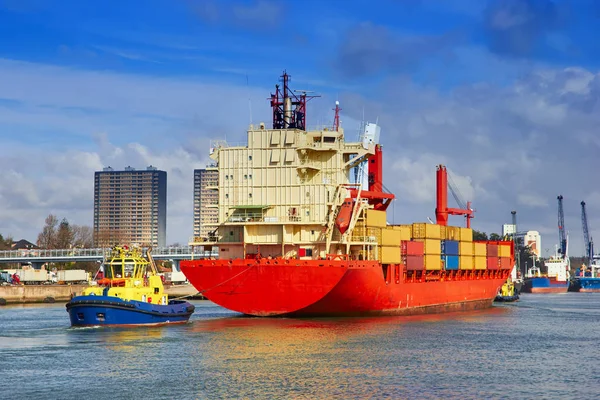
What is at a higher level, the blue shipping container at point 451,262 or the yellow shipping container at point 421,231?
the yellow shipping container at point 421,231

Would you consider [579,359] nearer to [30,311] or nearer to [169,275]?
[30,311]

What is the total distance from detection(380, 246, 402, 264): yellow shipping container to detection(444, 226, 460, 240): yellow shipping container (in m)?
13.6

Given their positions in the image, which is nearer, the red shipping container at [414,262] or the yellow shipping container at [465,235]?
the red shipping container at [414,262]

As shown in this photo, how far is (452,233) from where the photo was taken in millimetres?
83438

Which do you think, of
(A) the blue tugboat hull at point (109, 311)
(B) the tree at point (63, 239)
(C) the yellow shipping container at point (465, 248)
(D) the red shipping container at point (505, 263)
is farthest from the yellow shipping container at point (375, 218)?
(B) the tree at point (63, 239)

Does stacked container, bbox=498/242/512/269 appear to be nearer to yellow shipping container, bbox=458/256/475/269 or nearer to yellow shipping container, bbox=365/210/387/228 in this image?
yellow shipping container, bbox=458/256/475/269

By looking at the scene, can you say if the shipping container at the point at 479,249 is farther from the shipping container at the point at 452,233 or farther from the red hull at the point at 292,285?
the red hull at the point at 292,285

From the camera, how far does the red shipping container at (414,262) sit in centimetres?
7200

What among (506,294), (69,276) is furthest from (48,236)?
(506,294)

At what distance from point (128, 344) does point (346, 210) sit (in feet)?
69.3

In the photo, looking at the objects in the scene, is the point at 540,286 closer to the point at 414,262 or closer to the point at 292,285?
the point at 414,262

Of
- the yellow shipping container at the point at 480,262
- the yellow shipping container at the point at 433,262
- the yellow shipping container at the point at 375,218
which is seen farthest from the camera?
the yellow shipping container at the point at 480,262

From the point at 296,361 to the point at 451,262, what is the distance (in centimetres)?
4099

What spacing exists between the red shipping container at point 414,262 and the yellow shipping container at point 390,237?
2529mm
